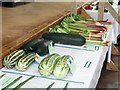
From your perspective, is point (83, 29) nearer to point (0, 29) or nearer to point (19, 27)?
point (19, 27)

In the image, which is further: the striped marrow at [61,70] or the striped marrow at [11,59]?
the striped marrow at [11,59]

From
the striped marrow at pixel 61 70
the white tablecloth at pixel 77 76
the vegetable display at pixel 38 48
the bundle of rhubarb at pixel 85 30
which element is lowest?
the white tablecloth at pixel 77 76

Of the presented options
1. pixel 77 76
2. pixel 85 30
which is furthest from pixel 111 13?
pixel 77 76

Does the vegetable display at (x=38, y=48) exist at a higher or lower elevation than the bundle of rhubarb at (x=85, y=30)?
lower

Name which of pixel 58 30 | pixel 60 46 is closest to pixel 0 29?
pixel 58 30

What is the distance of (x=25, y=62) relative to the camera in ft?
4.45

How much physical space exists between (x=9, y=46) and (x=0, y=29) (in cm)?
72

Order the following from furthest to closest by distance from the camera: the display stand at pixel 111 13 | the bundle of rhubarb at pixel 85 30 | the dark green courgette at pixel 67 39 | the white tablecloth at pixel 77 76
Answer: the display stand at pixel 111 13 → the bundle of rhubarb at pixel 85 30 → the dark green courgette at pixel 67 39 → the white tablecloth at pixel 77 76

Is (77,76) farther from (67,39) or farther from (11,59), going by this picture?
(67,39)

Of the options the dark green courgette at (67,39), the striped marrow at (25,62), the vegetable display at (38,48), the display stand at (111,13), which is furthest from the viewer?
the display stand at (111,13)

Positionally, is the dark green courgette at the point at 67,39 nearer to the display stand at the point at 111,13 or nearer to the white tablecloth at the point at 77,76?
the white tablecloth at the point at 77,76

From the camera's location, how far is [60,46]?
1849 millimetres

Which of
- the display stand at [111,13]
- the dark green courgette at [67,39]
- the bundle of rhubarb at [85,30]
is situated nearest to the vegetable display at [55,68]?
the dark green courgette at [67,39]

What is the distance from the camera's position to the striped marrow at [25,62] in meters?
1.32
